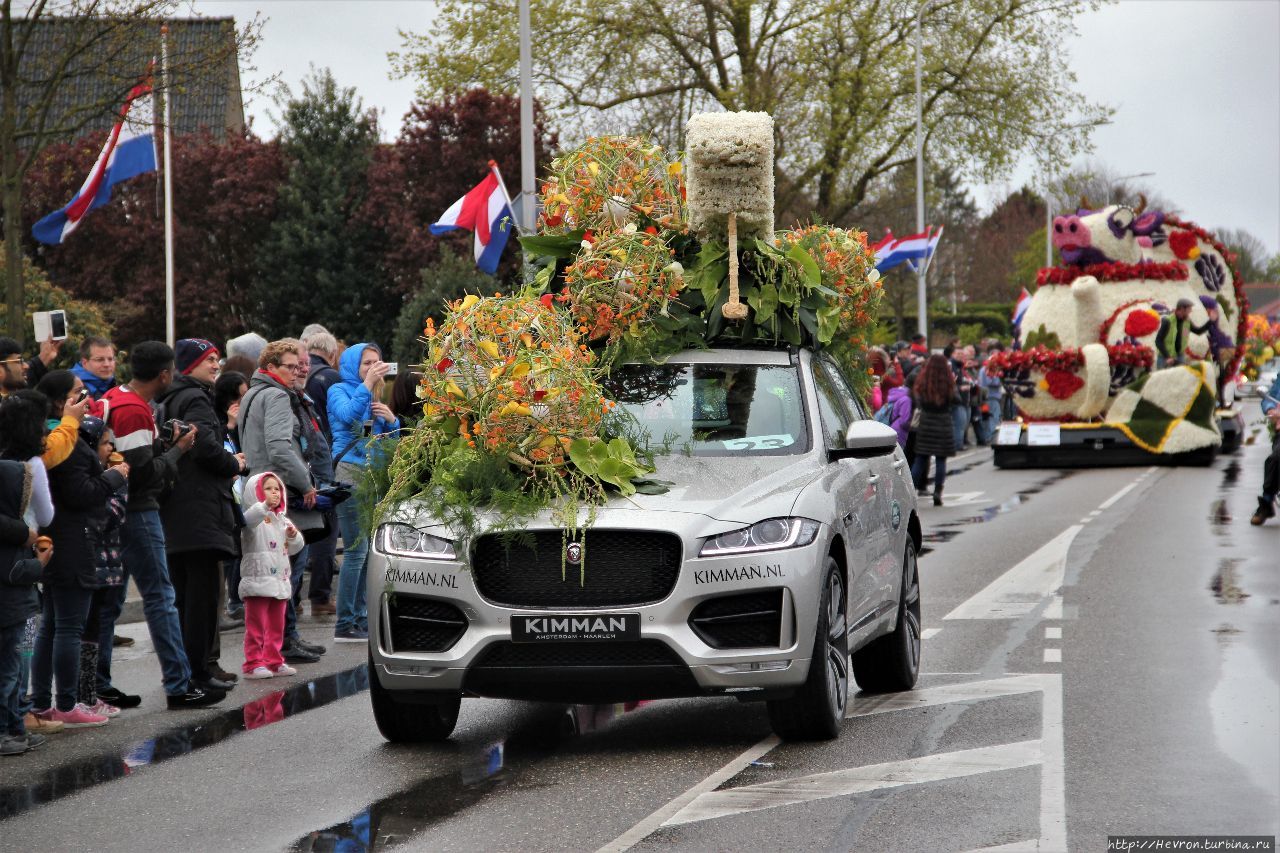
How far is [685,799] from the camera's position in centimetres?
645

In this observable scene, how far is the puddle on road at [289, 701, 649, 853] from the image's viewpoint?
6012 millimetres

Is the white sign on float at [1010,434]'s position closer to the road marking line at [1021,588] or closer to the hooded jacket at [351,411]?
the road marking line at [1021,588]

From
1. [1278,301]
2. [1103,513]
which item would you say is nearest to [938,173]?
[1103,513]

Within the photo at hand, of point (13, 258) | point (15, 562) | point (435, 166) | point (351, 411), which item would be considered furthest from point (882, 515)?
point (435, 166)

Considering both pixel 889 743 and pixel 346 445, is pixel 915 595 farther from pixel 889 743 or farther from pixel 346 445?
pixel 346 445

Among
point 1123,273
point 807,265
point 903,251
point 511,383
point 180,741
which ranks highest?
point 903,251

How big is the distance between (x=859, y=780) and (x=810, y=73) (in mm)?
32711

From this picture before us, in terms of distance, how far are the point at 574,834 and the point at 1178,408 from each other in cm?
2370

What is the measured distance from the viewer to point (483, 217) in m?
20.5

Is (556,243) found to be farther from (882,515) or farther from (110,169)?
(110,169)

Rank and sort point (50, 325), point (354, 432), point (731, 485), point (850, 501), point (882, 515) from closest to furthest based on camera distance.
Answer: point (731, 485), point (850, 501), point (882, 515), point (354, 432), point (50, 325)

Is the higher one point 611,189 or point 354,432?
point 611,189

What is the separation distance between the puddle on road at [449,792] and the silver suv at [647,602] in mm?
321

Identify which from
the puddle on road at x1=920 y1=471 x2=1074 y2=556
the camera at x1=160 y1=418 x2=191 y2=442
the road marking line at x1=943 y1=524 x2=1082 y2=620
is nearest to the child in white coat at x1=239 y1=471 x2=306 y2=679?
the camera at x1=160 y1=418 x2=191 y2=442
